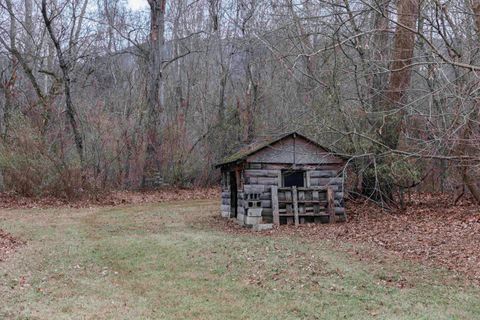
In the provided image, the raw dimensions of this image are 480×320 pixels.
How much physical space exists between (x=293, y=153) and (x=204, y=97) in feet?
50.8

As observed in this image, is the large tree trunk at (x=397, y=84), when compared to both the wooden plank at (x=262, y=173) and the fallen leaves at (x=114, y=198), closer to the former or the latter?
the wooden plank at (x=262, y=173)

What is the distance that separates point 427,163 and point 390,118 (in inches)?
93.0

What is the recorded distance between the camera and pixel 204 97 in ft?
93.9

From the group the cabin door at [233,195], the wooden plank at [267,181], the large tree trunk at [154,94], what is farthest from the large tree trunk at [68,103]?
the wooden plank at [267,181]

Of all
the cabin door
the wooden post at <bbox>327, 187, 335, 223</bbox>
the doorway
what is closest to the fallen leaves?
the cabin door

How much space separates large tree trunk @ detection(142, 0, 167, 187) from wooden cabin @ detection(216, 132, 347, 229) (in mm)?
11384

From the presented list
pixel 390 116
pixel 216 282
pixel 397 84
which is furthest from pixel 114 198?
pixel 216 282

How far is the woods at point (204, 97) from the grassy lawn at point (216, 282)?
4.21 metres

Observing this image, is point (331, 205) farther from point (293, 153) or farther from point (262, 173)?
point (262, 173)

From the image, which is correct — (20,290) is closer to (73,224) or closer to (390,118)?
(73,224)

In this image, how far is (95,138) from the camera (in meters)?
22.9

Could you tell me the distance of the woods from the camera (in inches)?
549

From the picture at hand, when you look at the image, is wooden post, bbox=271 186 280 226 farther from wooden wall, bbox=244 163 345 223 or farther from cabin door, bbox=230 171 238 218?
cabin door, bbox=230 171 238 218

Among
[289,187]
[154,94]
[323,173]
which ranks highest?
[154,94]
